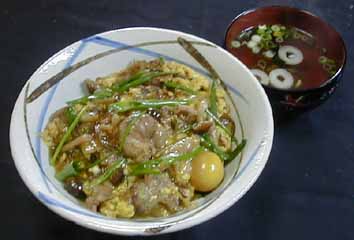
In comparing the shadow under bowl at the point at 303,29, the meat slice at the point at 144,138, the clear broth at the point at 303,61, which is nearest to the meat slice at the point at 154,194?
the meat slice at the point at 144,138

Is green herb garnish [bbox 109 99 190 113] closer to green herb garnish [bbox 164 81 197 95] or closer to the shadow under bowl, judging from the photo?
green herb garnish [bbox 164 81 197 95]

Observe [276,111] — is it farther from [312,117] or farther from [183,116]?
[183,116]

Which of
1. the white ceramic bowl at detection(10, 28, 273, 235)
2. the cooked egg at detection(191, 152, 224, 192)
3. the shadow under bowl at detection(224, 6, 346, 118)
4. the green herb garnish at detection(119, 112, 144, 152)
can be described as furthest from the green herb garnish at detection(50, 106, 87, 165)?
the shadow under bowl at detection(224, 6, 346, 118)

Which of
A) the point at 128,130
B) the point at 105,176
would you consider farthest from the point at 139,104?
the point at 105,176

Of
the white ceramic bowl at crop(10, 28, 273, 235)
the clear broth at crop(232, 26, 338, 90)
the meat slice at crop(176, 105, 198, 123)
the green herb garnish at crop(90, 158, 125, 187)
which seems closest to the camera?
the white ceramic bowl at crop(10, 28, 273, 235)

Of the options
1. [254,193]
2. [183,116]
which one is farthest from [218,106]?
[254,193]

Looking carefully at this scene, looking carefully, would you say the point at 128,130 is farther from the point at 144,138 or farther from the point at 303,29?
the point at 303,29
